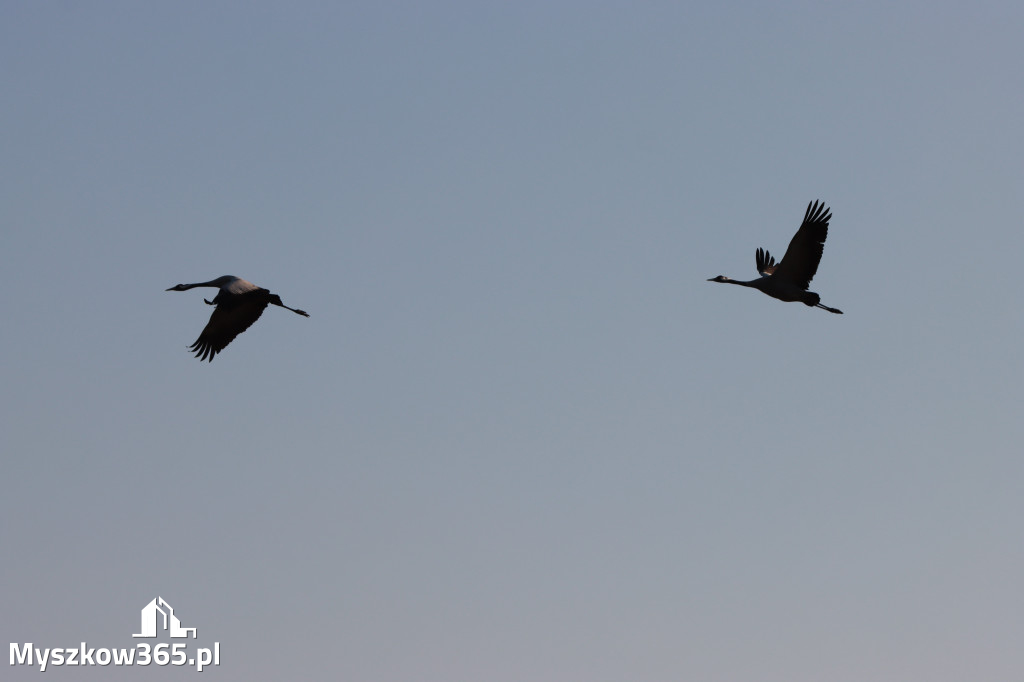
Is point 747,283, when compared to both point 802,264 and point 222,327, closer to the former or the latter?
point 802,264

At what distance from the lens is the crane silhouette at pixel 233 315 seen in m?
35.5

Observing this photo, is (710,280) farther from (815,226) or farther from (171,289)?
(171,289)

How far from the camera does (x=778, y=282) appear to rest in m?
37.0

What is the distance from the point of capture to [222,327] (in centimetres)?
3581

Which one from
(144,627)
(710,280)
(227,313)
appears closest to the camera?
(227,313)

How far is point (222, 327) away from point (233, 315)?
37 centimetres

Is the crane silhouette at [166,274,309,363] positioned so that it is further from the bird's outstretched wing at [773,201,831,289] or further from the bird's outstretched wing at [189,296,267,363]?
the bird's outstretched wing at [773,201,831,289]

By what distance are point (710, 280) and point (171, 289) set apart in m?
13.0

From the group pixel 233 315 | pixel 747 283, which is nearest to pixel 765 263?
pixel 747 283

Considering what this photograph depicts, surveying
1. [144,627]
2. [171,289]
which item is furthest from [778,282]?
[144,627]

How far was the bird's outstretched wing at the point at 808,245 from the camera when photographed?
120 ft

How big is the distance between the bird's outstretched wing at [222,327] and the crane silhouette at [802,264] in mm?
11886

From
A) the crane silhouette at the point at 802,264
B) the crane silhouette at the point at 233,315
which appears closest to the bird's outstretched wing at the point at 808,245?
the crane silhouette at the point at 802,264

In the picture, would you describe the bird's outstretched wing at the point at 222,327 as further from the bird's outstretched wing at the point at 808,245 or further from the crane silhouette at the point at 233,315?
the bird's outstretched wing at the point at 808,245
